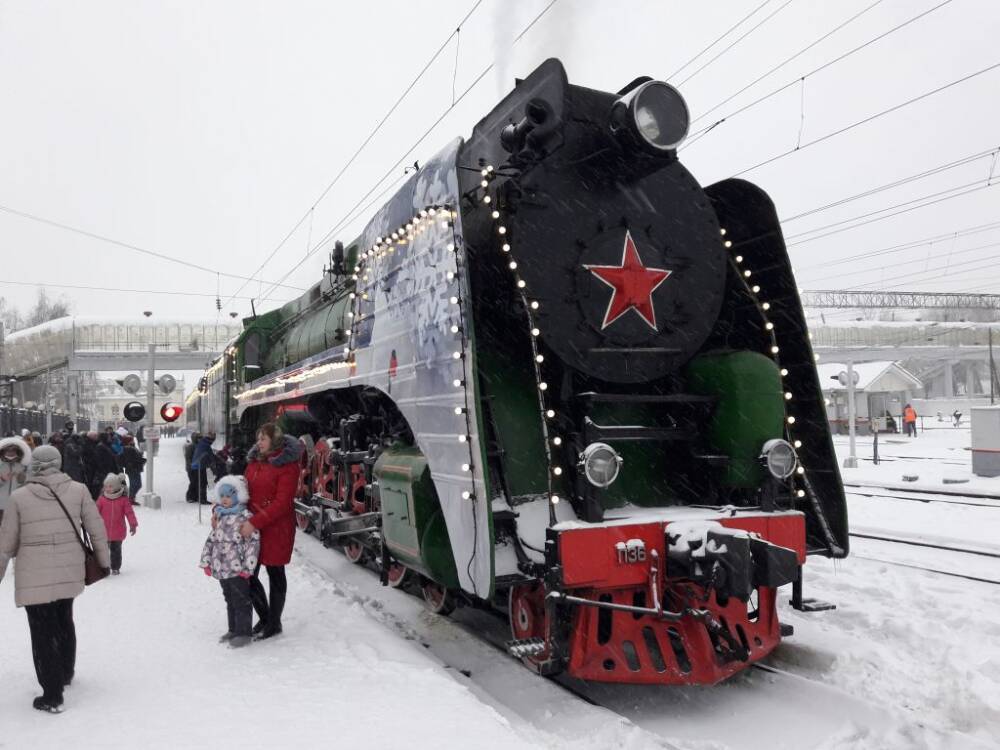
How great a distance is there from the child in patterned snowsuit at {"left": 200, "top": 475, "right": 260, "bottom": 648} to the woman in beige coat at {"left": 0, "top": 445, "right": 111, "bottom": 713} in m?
0.93

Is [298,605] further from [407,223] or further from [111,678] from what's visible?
[407,223]

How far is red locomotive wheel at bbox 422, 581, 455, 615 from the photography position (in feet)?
18.9

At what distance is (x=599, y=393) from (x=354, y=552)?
417 cm

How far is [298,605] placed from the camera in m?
6.21

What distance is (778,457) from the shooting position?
4758 mm

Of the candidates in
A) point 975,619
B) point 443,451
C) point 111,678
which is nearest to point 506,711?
point 443,451

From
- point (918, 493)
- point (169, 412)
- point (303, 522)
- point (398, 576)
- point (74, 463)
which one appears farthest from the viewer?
point (169, 412)

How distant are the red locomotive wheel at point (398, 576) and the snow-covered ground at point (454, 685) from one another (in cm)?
12

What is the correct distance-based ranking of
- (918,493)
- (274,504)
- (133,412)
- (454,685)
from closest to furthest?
(454,685)
(274,504)
(918,493)
(133,412)

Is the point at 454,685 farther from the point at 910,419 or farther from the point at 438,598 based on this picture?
the point at 910,419

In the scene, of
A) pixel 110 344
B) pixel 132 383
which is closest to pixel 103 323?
pixel 110 344

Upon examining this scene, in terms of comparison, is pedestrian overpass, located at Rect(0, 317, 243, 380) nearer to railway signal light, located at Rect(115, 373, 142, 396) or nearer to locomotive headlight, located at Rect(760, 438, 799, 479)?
railway signal light, located at Rect(115, 373, 142, 396)

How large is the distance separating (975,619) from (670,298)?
122 inches

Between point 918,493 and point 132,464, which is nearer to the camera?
point 918,493
